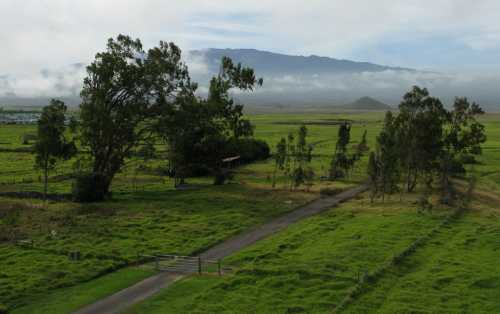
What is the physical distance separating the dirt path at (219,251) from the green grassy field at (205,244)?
98cm

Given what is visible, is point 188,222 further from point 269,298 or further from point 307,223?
point 269,298

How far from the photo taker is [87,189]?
62312 millimetres

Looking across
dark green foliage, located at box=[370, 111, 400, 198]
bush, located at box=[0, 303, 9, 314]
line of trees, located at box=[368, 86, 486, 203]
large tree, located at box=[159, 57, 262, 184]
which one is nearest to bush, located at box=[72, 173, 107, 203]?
large tree, located at box=[159, 57, 262, 184]

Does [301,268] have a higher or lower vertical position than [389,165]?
lower

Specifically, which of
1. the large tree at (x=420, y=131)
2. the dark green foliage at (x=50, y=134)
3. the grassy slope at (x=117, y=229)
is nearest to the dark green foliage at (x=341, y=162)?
the large tree at (x=420, y=131)

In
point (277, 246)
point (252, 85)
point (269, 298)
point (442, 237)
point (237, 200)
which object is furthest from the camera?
point (252, 85)

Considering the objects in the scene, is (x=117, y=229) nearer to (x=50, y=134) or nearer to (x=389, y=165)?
(x=50, y=134)

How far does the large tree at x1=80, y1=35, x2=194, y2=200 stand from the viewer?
66625 millimetres

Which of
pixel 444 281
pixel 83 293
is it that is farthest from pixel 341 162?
pixel 83 293

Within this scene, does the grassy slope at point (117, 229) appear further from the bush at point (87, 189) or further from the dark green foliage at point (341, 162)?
the dark green foliage at point (341, 162)

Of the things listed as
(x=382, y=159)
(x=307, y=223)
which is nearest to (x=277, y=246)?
(x=307, y=223)

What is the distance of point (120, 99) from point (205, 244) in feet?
113

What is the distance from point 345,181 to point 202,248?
4523cm

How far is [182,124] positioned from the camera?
72.6 metres
